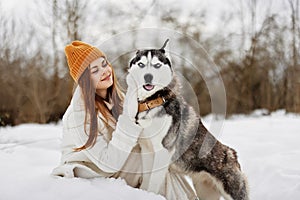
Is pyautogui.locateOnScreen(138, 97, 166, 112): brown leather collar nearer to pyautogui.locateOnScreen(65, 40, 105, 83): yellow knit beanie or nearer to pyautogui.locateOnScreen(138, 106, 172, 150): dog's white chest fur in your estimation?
pyautogui.locateOnScreen(138, 106, 172, 150): dog's white chest fur

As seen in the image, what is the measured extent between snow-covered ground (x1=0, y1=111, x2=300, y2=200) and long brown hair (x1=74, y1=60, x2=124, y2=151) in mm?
311

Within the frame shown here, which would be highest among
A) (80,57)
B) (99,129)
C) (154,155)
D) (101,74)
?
(80,57)

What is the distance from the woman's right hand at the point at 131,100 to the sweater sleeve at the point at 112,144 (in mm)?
41

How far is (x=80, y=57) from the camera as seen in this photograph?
2.29 meters

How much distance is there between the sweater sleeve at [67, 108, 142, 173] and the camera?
2211mm

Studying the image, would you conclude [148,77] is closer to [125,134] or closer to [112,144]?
[125,134]

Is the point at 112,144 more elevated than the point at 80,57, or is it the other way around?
the point at 80,57

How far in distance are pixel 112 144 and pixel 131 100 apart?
→ 32 centimetres

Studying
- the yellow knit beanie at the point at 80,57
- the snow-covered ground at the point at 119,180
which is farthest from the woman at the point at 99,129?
the snow-covered ground at the point at 119,180

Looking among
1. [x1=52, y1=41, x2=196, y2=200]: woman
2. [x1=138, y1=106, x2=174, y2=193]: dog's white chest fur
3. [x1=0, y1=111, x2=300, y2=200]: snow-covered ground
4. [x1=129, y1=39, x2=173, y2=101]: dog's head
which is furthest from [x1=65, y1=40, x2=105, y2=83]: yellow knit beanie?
[x1=0, y1=111, x2=300, y2=200]: snow-covered ground

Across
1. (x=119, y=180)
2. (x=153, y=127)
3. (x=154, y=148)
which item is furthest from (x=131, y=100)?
(x=119, y=180)

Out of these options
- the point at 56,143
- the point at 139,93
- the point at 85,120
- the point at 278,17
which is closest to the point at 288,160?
the point at 139,93

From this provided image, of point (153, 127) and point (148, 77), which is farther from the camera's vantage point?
point (153, 127)

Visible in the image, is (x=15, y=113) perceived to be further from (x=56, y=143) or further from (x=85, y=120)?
(x=85, y=120)
